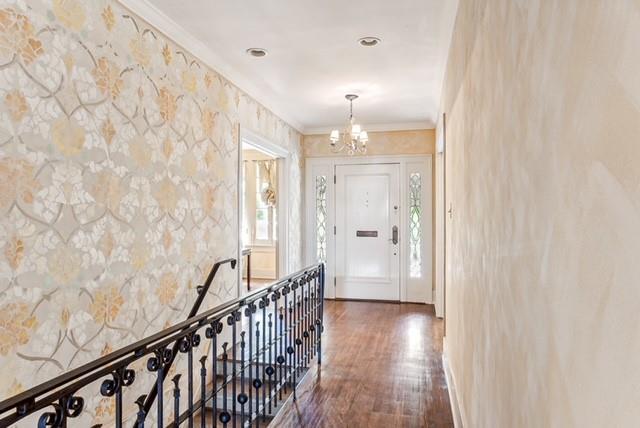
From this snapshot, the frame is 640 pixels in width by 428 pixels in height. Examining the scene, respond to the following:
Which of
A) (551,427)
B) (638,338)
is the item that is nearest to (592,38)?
(638,338)

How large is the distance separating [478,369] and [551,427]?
1.05 metres

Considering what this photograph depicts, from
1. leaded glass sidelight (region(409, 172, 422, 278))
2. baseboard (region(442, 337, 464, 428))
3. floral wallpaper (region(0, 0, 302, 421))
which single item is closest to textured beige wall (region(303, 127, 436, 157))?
leaded glass sidelight (region(409, 172, 422, 278))

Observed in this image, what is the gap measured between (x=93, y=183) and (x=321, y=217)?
444cm

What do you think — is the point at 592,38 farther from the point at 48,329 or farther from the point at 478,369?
the point at 48,329

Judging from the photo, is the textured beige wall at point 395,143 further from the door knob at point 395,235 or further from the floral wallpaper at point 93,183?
the floral wallpaper at point 93,183

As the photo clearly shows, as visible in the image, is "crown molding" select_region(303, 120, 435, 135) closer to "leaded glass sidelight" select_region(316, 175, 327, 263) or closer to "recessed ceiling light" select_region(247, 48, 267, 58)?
"leaded glass sidelight" select_region(316, 175, 327, 263)

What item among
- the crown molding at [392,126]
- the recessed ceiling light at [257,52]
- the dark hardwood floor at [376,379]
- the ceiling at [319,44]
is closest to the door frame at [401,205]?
the crown molding at [392,126]

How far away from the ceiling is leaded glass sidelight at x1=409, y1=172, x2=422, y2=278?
4.48 feet

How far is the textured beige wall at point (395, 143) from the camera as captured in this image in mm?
6105

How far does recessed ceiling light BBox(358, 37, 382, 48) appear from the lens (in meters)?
3.18

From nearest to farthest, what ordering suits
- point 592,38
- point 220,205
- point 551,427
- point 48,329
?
point 592,38 → point 551,427 → point 48,329 → point 220,205

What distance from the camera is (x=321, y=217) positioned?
652 cm

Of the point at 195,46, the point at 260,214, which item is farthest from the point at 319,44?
the point at 260,214

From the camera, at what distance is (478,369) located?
1794mm
